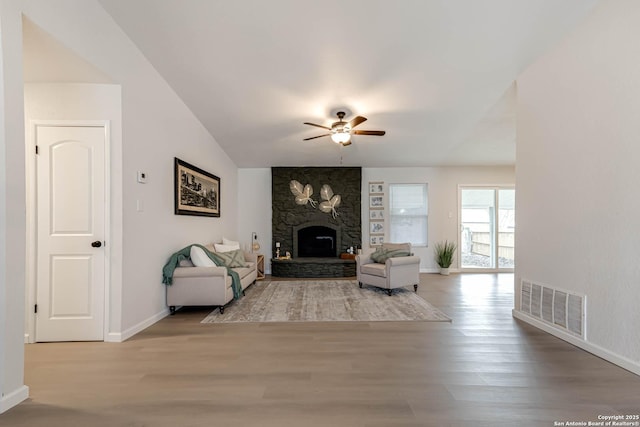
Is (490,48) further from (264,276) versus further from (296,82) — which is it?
(264,276)

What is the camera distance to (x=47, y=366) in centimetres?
234

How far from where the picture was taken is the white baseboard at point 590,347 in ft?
7.27

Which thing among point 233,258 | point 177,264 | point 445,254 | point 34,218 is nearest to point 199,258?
point 177,264

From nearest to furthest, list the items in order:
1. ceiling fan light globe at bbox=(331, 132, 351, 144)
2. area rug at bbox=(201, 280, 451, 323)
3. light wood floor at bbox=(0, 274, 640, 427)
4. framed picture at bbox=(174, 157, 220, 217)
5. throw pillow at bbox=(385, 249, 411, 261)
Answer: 1. light wood floor at bbox=(0, 274, 640, 427)
2. area rug at bbox=(201, 280, 451, 323)
3. framed picture at bbox=(174, 157, 220, 217)
4. ceiling fan light globe at bbox=(331, 132, 351, 144)
5. throw pillow at bbox=(385, 249, 411, 261)

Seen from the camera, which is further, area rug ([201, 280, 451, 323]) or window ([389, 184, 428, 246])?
window ([389, 184, 428, 246])

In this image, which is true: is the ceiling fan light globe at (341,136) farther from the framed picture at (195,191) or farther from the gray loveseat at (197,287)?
the gray loveseat at (197,287)

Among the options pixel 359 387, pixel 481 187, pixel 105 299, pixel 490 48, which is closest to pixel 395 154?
pixel 481 187

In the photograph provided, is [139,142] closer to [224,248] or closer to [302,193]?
[224,248]

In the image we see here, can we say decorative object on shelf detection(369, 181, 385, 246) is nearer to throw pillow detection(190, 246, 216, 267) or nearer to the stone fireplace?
the stone fireplace

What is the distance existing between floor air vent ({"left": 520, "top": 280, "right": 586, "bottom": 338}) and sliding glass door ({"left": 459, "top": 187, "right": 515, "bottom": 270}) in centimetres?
365

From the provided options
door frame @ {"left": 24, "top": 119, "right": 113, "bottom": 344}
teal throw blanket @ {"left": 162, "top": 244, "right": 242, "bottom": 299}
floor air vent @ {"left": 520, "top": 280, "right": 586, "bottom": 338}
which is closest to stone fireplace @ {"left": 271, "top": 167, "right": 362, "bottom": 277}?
teal throw blanket @ {"left": 162, "top": 244, "right": 242, "bottom": 299}

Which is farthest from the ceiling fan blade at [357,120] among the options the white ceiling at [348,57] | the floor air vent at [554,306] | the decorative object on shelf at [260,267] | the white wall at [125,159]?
the decorative object on shelf at [260,267]

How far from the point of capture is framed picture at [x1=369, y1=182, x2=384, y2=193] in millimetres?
6996

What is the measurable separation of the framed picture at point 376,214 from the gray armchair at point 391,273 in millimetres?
1906
